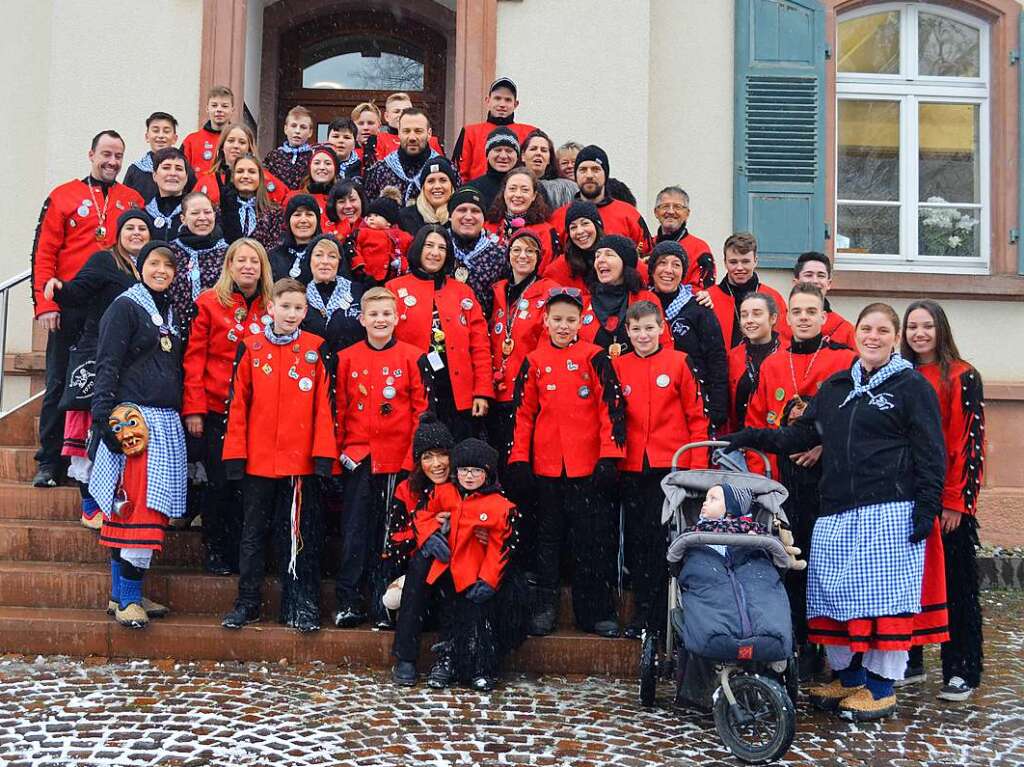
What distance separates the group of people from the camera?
4.94 m

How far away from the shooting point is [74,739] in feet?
13.9

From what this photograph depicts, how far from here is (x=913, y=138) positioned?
397 inches

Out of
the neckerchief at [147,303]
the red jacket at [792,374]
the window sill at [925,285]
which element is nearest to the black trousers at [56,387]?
the neckerchief at [147,303]

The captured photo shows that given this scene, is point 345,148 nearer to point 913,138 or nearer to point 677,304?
point 677,304

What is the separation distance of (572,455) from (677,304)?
1082 mm

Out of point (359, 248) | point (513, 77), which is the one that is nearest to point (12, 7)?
point (513, 77)

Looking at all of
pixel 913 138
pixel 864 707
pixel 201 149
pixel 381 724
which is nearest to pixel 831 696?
pixel 864 707

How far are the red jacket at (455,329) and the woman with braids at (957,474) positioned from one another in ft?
7.32

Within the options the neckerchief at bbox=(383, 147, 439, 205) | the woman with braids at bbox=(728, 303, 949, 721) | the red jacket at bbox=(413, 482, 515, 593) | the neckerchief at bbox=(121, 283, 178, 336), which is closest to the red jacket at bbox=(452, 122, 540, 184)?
the neckerchief at bbox=(383, 147, 439, 205)

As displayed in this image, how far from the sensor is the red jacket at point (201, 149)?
8.03 m

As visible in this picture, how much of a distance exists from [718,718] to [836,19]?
760 cm

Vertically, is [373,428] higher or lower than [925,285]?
lower

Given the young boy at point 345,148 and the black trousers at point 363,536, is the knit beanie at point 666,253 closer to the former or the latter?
the black trousers at point 363,536

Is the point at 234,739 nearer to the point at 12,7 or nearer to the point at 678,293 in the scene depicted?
the point at 678,293
